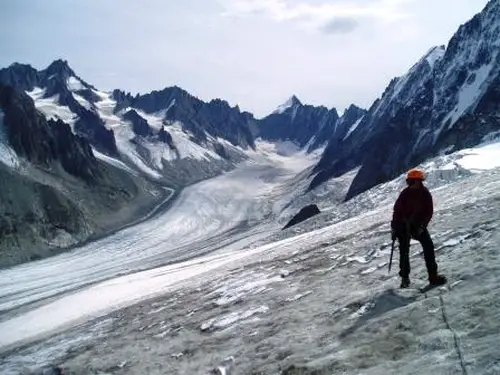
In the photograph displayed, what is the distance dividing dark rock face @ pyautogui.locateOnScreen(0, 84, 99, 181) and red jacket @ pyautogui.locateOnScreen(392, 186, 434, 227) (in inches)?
4310

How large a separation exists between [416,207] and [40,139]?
390 feet

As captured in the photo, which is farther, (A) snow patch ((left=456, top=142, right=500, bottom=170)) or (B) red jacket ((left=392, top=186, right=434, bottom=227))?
(A) snow patch ((left=456, top=142, right=500, bottom=170))

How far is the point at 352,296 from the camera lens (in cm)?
1216

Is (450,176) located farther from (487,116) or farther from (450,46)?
(450,46)

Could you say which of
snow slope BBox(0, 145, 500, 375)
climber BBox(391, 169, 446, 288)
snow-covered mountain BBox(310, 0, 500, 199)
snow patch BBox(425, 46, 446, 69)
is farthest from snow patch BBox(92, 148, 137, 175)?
climber BBox(391, 169, 446, 288)

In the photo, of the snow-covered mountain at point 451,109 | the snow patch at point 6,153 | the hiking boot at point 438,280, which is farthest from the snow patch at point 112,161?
the hiking boot at point 438,280

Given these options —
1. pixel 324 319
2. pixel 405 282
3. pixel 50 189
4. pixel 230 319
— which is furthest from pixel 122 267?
pixel 405 282

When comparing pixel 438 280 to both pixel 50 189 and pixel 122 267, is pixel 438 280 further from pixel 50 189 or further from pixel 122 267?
pixel 50 189

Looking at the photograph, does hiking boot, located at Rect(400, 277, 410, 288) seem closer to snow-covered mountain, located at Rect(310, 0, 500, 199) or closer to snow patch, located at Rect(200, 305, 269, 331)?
snow patch, located at Rect(200, 305, 269, 331)

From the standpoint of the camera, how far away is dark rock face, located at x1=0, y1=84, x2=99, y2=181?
370 ft

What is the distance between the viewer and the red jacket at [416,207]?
1111cm

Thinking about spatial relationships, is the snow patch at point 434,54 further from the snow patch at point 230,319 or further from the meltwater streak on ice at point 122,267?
the snow patch at point 230,319

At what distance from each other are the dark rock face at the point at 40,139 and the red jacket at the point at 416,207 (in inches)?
4310

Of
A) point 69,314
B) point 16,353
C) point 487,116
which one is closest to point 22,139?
point 487,116
